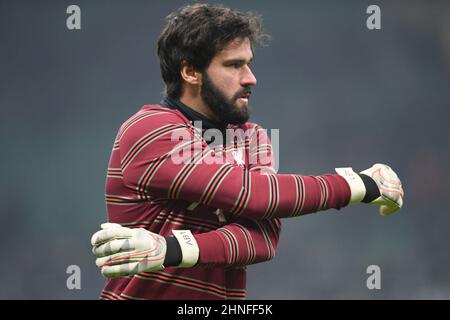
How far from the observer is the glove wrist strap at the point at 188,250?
4.79ft

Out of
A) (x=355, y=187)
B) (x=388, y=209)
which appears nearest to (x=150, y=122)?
(x=355, y=187)

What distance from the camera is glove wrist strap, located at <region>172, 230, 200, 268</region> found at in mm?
1459

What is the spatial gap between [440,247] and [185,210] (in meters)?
3.21

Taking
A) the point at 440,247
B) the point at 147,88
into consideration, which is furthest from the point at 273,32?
the point at 440,247

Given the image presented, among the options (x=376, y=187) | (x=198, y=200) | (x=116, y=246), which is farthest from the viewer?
(x=376, y=187)

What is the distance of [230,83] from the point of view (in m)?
1.76

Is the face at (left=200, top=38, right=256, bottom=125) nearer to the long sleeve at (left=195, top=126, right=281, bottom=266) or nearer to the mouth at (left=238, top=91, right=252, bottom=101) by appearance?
the mouth at (left=238, top=91, right=252, bottom=101)

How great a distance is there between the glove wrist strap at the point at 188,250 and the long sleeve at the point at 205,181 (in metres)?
0.09

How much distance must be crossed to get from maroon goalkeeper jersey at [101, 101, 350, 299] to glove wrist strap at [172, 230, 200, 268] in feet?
0.05

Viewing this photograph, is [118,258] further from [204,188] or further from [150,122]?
[150,122]

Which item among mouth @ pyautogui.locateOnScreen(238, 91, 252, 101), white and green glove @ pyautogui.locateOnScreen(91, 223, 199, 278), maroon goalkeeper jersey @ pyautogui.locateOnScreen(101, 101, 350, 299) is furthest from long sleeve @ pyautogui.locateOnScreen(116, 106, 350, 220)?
mouth @ pyautogui.locateOnScreen(238, 91, 252, 101)

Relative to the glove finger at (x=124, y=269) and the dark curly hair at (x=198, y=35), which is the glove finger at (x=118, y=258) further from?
the dark curly hair at (x=198, y=35)

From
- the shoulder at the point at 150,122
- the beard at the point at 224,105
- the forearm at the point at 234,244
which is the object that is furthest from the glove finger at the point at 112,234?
the beard at the point at 224,105

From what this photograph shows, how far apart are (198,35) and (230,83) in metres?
0.16
